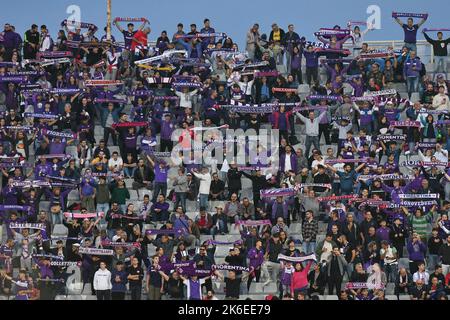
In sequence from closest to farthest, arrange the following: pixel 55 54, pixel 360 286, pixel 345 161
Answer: pixel 360 286
pixel 345 161
pixel 55 54

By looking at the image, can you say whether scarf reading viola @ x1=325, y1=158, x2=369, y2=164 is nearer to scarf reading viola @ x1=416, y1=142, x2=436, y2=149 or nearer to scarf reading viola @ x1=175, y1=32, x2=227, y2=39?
scarf reading viola @ x1=416, y1=142, x2=436, y2=149

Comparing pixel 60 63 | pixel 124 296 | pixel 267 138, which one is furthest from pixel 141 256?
pixel 60 63

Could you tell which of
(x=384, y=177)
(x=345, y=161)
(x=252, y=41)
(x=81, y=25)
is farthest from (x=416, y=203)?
Result: (x=81, y=25)

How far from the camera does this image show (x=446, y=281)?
131ft

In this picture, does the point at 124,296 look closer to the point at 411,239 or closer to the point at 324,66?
the point at 411,239

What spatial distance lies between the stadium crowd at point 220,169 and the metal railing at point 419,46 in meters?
0.49

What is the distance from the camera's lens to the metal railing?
47844 millimetres

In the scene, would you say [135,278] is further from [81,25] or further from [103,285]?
[81,25]

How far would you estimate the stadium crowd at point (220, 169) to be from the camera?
40219 millimetres

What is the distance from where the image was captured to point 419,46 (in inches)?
1893

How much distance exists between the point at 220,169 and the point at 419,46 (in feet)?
25.2

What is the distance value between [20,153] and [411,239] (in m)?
10.0

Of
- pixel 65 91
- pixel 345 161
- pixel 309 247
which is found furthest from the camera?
pixel 65 91
